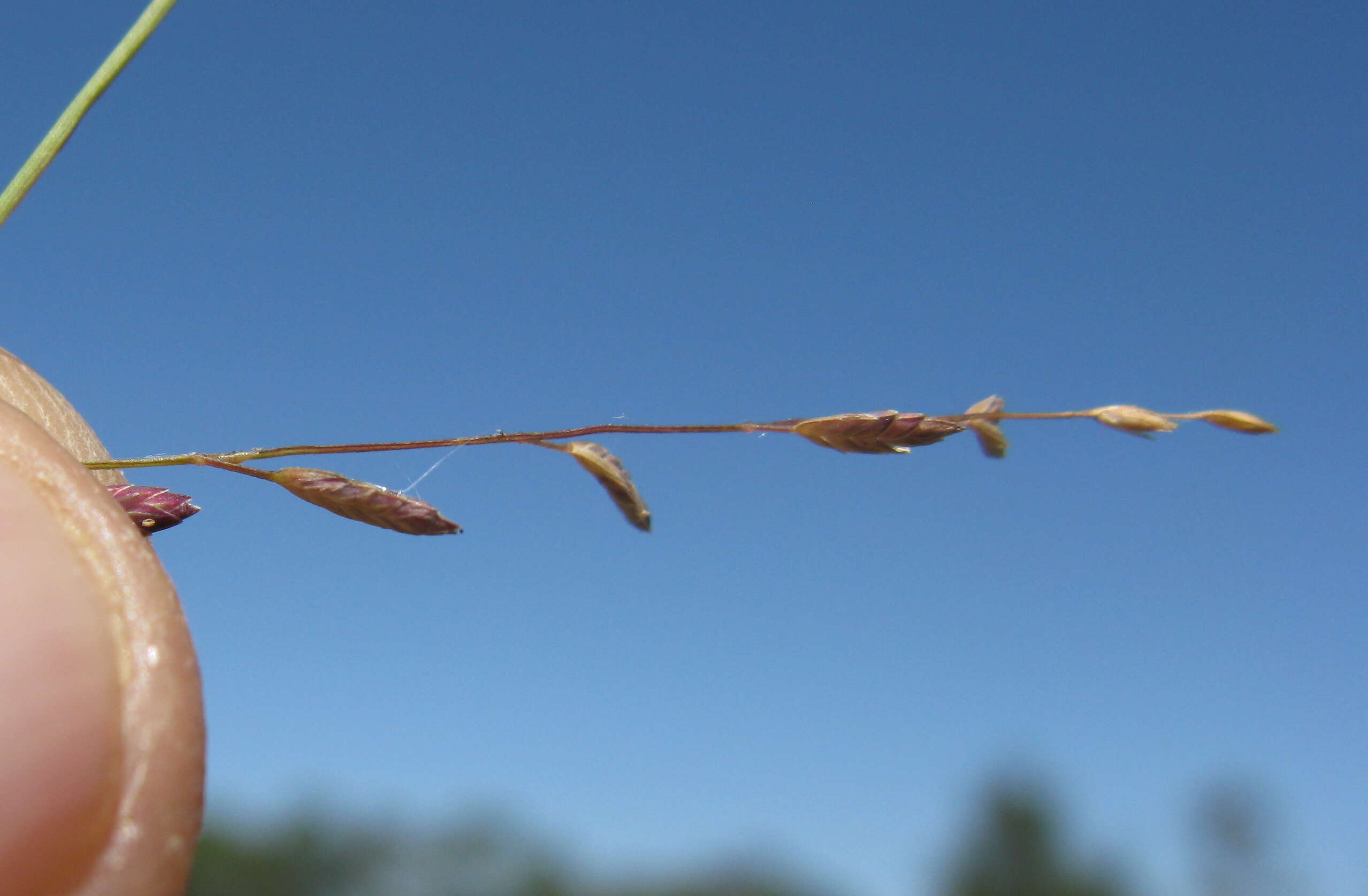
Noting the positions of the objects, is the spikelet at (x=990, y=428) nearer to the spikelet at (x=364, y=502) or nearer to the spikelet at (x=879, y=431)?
the spikelet at (x=879, y=431)

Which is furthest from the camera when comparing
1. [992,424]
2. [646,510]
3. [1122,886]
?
[1122,886]

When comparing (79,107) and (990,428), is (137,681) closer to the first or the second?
(79,107)

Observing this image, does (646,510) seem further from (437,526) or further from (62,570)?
(62,570)

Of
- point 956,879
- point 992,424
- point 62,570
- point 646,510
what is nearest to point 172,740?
point 62,570

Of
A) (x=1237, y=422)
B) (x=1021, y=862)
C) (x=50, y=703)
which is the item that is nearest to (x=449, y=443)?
(x=50, y=703)

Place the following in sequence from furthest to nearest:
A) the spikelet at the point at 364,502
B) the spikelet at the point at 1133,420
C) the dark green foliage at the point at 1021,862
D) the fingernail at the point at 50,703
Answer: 1. the dark green foliage at the point at 1021,862
2. the spikelet at the point at 1133,420
3. the spikelet at the point at 364,502
4. the fingernail at the point at 50,703

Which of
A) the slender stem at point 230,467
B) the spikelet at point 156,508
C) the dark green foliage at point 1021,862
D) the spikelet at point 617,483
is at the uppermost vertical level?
the spikelet at point 617,483

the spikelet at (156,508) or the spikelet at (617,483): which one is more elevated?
the spikelet at (617,483)

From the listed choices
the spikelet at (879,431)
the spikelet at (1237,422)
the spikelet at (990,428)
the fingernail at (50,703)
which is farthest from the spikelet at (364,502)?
the spikelet at (1237,422)
